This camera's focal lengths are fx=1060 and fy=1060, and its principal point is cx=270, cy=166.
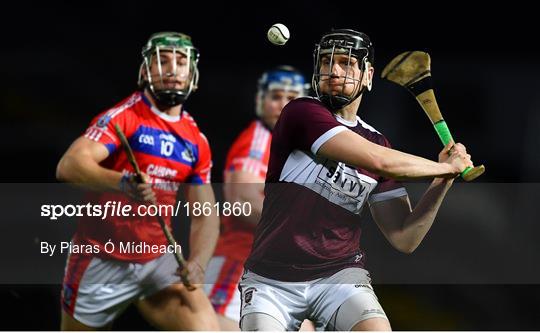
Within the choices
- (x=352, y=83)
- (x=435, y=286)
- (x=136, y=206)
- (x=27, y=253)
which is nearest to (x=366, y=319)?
(x=352, y=83)

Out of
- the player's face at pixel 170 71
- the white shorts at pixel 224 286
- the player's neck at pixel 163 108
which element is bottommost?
the white shorts at pixel 224 286

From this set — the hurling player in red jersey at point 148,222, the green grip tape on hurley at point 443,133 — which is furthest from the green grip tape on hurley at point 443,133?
the hurling player in red jersey at point 148,222

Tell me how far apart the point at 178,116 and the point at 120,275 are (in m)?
0.86

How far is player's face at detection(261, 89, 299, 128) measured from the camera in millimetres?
6762

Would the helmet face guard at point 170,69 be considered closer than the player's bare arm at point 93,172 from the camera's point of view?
No

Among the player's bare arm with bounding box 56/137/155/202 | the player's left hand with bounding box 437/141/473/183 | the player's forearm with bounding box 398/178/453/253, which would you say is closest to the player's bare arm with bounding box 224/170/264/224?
the player's bare arm with bounding box 56/137/155/202

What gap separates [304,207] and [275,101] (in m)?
2.78

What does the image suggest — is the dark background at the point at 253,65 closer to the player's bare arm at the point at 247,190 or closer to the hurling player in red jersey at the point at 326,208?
the player's bare arm at the point at 247,190

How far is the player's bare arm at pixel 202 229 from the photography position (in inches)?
214

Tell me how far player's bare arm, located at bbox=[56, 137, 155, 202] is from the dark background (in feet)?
7.43

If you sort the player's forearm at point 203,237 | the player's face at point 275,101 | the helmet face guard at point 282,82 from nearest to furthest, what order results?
1. the player's forearm at point 203,237
2. the player's face at point 275,101
3. the helmet face guard at point 282,82

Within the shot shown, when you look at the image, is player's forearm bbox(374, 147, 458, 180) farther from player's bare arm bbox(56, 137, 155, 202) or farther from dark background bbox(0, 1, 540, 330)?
dark background bbox(0, 1, 540, 330)

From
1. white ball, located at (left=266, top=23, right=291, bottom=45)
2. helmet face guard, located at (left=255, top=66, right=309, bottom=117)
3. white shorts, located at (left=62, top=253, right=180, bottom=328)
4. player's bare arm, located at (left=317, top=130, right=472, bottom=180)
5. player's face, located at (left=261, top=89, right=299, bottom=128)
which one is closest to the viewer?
player's bare arm, located at (left=317, top=130, right=472, bottom=180)

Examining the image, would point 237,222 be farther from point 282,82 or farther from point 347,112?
point 347,112
